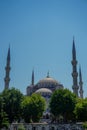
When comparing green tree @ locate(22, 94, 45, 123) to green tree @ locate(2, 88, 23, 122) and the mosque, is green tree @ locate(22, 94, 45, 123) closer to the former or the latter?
green tree @ locate(2, 88, 23, 122)

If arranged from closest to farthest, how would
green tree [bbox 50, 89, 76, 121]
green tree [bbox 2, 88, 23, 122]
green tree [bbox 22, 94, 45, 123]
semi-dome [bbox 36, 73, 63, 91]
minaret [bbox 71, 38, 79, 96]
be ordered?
green tree [bbox 50, 89, 76, 121] → green tree [bbox 22, 94, 45, 123] → green tree [bbox 2, 88, 23, 122] → minaret [bbox 71, 38, 79, 96] → semi-dome [bbox 36, 73, 63, 91]

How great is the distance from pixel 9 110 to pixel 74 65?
20.6 metres

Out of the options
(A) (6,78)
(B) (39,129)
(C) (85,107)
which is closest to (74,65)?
(A) (6,78)

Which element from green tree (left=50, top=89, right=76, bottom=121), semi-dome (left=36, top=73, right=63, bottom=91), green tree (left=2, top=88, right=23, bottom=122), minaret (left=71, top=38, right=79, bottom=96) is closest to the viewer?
green tree (left=50, top=89, right=76, bottom=121)

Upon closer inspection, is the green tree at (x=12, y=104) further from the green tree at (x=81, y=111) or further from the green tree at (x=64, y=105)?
the green tree at (x=81, y=111)

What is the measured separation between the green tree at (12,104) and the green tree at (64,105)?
539cm

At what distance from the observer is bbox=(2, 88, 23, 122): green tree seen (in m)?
39.1

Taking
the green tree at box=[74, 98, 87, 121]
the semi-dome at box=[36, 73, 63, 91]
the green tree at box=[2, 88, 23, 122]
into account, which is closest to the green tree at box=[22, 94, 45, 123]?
the green tree at box=[2, 88, 23, 122]

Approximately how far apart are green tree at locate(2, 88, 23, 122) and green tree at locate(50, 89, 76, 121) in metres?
5.39

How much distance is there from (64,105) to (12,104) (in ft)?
26.7

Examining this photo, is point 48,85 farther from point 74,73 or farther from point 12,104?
point 12,104

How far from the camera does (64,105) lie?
38688 mm

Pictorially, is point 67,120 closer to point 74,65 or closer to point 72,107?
point 72,107

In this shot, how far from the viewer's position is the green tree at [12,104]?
3912 cm
